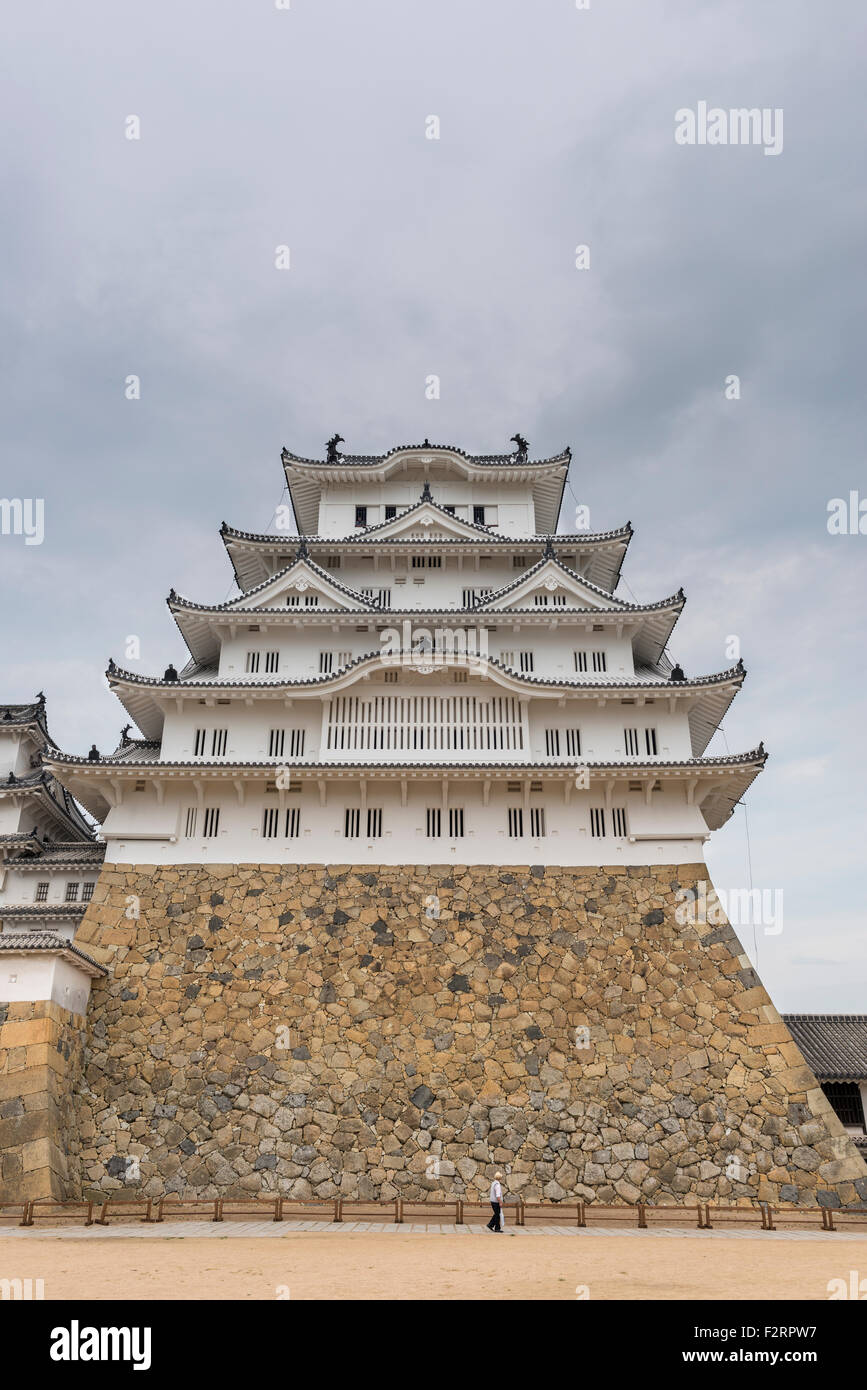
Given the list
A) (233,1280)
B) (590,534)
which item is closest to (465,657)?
(590,534)

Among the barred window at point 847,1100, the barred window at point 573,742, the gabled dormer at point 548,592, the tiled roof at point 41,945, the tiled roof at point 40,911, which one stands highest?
the gabled dormer at point 548,592

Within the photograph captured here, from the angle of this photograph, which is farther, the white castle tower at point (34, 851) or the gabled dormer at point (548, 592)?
the gabled dormer at point (548, 592)

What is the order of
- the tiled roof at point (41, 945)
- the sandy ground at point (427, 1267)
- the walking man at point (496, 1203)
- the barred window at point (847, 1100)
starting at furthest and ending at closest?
the barred window at point (847, 1100) → the tiled roof at point (41, 945) → the walking man at point (496, 1203) → the sandy ground at point (427, 1267)

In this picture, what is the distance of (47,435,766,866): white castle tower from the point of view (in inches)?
936

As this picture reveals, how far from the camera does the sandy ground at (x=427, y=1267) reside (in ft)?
32.5

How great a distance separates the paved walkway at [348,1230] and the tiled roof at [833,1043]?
9.21 m

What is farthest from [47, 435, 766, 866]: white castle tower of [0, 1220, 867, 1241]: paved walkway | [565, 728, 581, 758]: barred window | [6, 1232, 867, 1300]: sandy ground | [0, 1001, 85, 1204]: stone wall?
[6, 1232, 867, 1300]: sandy ground

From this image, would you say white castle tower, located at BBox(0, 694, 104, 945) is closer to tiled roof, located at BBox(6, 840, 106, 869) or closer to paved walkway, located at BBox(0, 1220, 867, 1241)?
tiled roof, located at BBox(6, 840, 106, 869)

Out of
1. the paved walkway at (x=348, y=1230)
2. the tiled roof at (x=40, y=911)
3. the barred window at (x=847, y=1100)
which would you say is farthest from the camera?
the barred window at (x=847, y=1100)

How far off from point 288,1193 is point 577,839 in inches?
424

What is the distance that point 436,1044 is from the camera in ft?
69.8

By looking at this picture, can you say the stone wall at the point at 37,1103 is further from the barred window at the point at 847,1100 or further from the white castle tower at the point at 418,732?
the barred window at the point at 847,1100

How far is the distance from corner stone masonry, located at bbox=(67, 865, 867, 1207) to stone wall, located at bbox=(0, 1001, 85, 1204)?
0.79m

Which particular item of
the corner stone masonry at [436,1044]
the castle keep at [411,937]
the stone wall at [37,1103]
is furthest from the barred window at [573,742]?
the stone wall at [37,1103]
